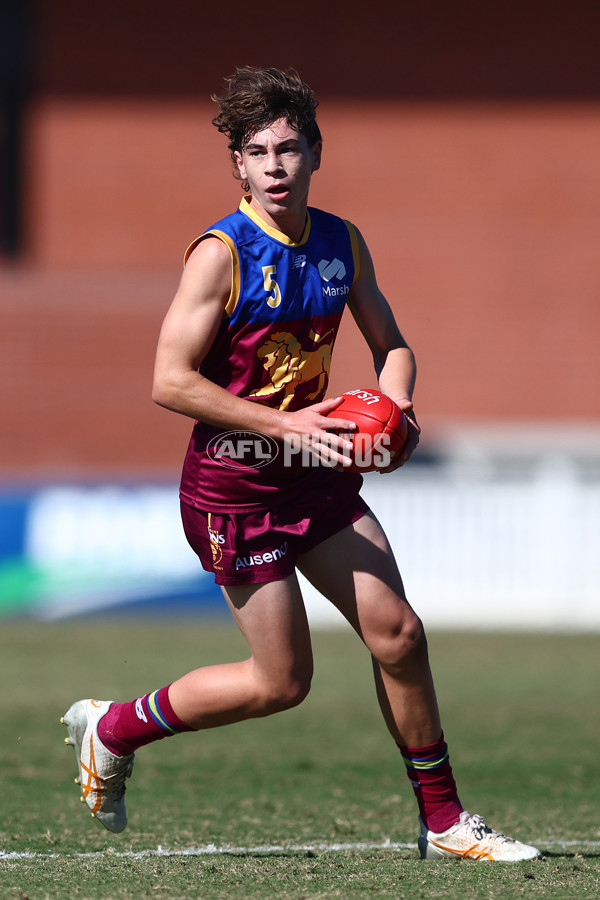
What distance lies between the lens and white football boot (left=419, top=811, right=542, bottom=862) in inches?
162

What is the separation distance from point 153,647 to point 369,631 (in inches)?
261

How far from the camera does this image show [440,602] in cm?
1271

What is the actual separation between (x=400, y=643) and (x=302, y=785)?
6.67 feet

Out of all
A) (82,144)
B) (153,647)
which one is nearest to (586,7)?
(82,144)

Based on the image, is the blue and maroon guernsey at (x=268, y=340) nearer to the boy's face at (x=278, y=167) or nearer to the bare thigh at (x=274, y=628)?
the boy's face at (x=278, y=167)

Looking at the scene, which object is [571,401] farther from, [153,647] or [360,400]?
[360,400]

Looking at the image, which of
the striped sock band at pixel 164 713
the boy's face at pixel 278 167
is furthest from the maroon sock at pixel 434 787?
the boy's face at pixel 278 167

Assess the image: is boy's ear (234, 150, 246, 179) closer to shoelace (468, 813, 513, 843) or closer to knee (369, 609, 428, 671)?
knee (369, 609, 428, 671)

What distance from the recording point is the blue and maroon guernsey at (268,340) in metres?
3.94

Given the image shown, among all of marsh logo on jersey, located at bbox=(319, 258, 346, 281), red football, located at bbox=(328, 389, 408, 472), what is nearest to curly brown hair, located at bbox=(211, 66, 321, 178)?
marsh logo on jersey, located at bbox=(319, 258, 346, 281)

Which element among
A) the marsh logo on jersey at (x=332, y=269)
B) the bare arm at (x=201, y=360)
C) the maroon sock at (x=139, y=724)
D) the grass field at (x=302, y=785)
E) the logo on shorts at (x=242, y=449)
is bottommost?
the grass field at (x=302, y=785)

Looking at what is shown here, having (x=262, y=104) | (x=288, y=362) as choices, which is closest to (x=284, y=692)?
(x=288, y=362)

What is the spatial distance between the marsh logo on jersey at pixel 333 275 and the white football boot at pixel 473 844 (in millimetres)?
1793

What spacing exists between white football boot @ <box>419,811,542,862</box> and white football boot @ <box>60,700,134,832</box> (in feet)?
3.41
